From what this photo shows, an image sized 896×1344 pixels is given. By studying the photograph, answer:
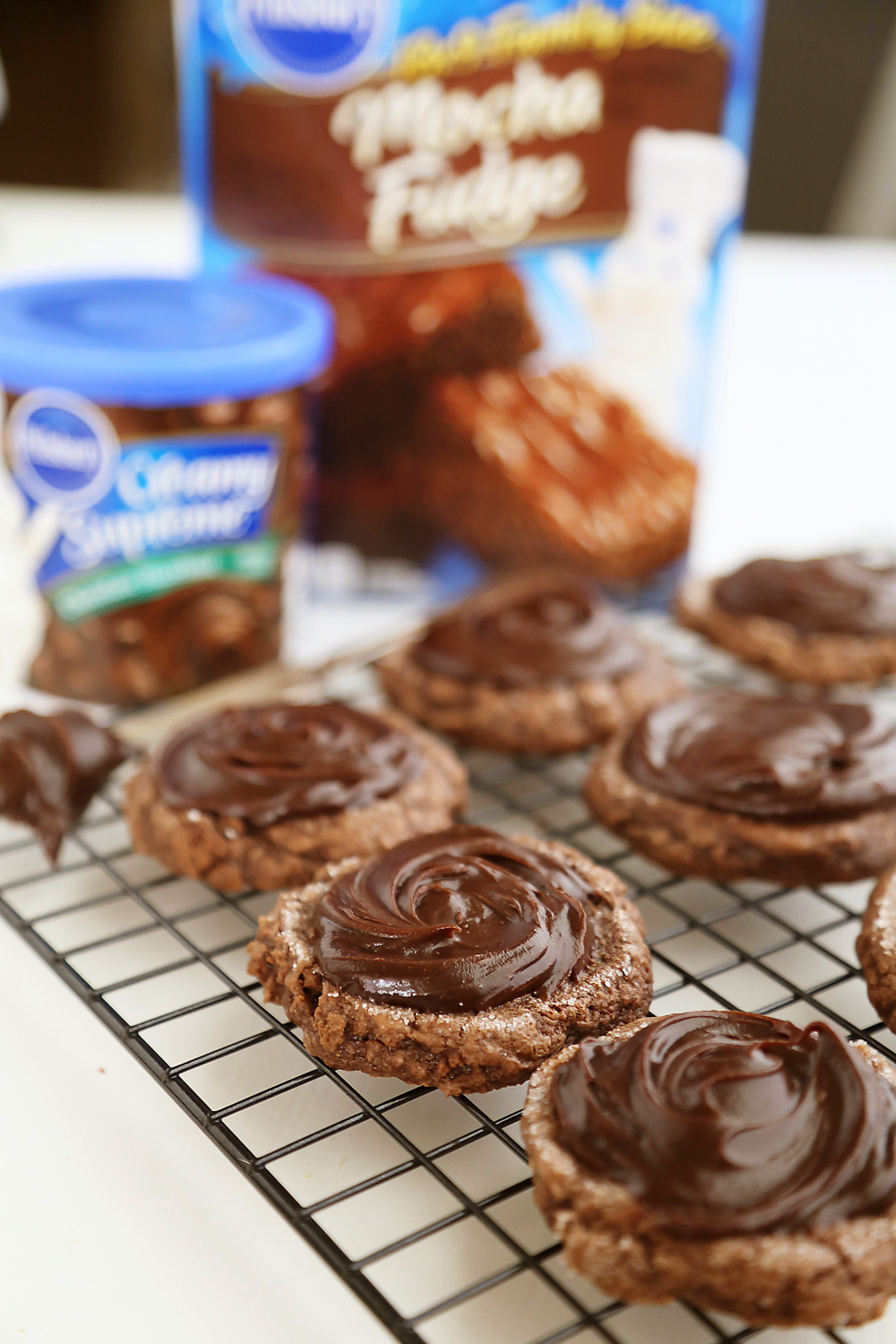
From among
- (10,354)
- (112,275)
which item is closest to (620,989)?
(10,354)

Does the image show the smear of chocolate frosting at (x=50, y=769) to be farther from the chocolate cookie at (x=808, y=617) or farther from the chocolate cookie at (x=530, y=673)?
the chocolate cookie at (x=808, y=617)

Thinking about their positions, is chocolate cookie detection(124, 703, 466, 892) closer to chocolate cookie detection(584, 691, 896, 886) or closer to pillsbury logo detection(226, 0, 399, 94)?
chocolate cookie detection(584, 691, 896, 886)

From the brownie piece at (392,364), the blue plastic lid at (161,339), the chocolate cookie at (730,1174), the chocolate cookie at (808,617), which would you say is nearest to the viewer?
the chocolate cookie at (730,1174)

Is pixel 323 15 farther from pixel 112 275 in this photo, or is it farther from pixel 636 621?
pixel 636 621

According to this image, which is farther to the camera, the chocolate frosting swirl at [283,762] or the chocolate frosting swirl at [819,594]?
the chocolate frosting swirl at [819,594]

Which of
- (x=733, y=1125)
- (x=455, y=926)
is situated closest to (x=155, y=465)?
(x=455, y=926)

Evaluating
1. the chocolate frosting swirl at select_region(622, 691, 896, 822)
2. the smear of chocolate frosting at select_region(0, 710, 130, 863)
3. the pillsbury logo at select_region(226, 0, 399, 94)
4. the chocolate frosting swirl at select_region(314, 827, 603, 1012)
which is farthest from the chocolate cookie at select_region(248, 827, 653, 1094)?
the pillsbury logo at select_region(226, 0, 399, 94)

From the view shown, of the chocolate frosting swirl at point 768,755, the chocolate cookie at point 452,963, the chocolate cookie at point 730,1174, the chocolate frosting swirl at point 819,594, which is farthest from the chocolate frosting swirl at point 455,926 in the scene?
the chocolate frosting swirl at point 819,594
